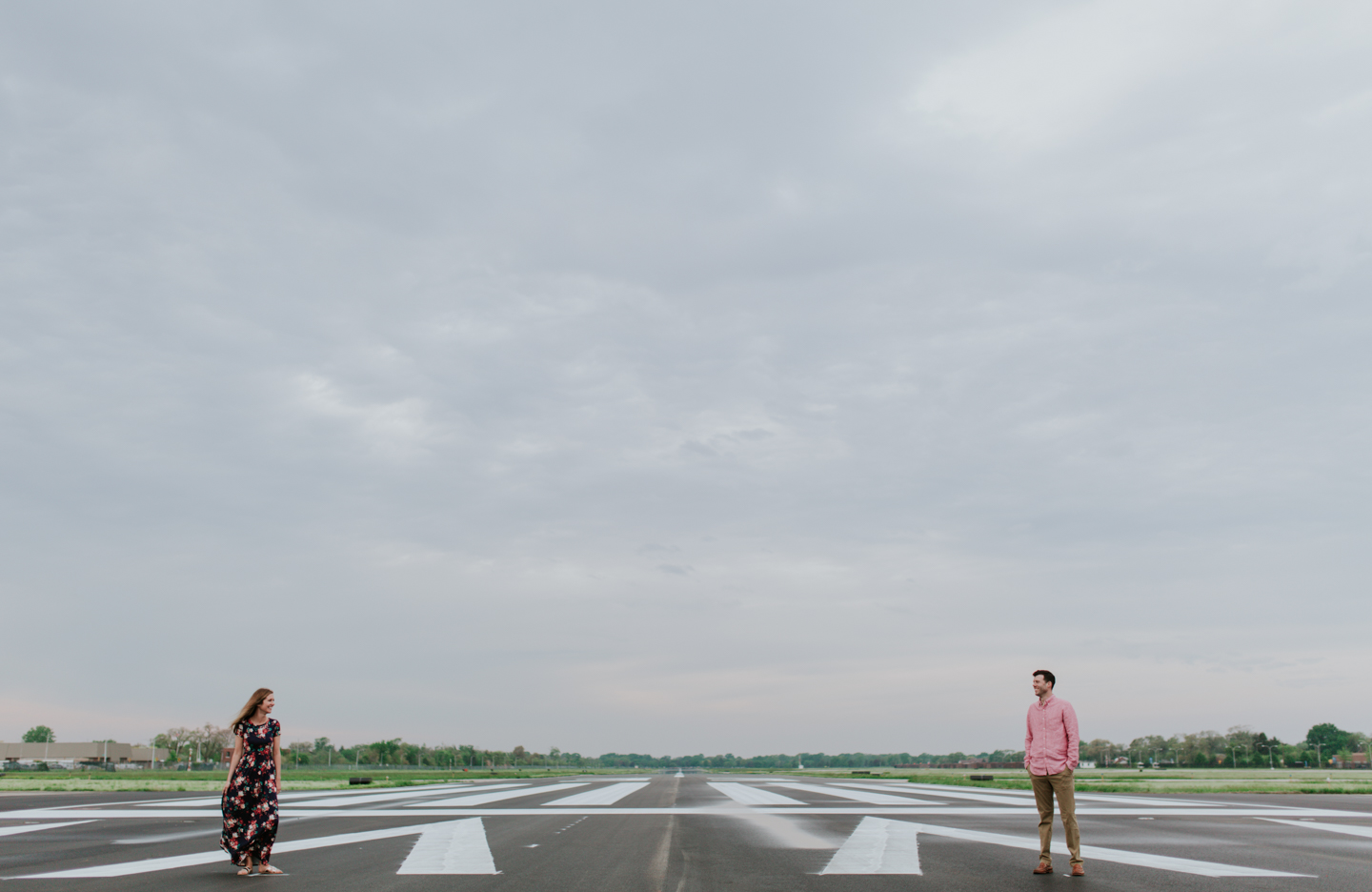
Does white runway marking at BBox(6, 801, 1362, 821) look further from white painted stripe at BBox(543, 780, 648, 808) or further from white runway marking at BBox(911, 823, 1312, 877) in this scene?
white runway marking at BBox(911, 823, 1312, 877)

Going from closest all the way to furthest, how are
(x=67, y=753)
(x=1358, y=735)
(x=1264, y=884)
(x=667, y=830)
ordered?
(x=1264, y=884) → (x=667, y=830) → (x=67, y=753) → (x=1358, y=735)

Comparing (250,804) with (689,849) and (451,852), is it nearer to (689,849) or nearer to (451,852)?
(451,852)

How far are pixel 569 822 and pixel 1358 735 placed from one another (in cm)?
24318

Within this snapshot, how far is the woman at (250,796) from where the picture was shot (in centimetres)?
1135

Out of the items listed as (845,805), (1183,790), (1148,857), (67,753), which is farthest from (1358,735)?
(67,753)

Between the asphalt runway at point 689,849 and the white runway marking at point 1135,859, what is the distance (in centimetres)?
5

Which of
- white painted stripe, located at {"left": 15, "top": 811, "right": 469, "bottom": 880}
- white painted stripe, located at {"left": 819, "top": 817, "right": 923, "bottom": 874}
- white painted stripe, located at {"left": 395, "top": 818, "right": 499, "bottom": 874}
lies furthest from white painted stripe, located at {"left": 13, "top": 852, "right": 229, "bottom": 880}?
white painted stripe, located at {"left": 819, "top": 817, "right": 923, "bottom": 874}

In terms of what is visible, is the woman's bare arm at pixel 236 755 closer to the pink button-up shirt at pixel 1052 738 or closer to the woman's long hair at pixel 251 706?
the woman's long hair at pixel 251 706

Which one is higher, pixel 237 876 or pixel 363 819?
pixel 237 876

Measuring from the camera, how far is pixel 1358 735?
19412 cm

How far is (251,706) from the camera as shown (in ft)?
38.0

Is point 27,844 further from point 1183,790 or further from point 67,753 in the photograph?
point 67,753

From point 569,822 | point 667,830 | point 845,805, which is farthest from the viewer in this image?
point 845,805

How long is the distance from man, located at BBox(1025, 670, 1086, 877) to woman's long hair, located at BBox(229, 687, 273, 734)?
10614mm
